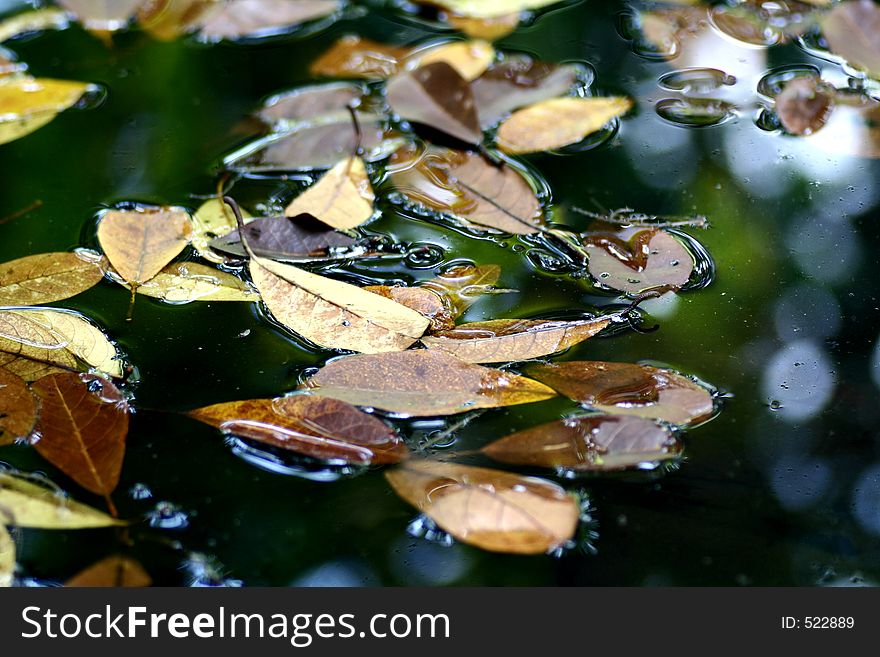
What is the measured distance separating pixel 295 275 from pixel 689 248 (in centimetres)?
56

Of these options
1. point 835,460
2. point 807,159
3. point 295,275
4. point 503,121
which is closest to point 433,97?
point 503,121

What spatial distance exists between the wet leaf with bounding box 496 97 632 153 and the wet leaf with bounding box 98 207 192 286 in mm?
551

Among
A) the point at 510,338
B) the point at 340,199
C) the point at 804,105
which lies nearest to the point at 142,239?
the point at 340,199

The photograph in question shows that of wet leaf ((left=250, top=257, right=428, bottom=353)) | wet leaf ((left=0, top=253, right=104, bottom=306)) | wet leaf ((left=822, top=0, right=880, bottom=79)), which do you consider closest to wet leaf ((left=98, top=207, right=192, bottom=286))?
wet leaf ((left=0, top=253, right=104, bottom=306))

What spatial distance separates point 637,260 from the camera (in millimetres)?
1188

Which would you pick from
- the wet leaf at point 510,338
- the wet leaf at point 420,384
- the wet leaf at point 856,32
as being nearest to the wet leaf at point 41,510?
the wet leaf at point 420,384

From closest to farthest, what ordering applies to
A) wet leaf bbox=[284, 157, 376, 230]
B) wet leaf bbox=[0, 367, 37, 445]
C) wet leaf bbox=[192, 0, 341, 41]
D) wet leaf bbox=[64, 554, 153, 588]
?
1. wet leaf bbox=[64, 554, 153, 588]
2. wet leaf bbox=[0, 367, 37, 445]
3. wet leaf bbox=[284, 157, 376, 230]
4. wet leaf bbox=[192, 0, 341, 41]

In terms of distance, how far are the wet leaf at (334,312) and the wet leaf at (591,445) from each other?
0.20 metres

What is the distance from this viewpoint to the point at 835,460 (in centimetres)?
97

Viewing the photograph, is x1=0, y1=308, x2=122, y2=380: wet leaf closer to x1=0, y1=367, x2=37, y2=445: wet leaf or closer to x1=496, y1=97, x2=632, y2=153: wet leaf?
x1=0, y1=367, x2=37, y2=445: wet leaf

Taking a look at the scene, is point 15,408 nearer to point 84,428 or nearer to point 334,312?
point 84,428

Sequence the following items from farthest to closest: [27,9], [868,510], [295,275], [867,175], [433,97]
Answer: [27,9] < [433,97] < [867,175] < [295,275] < [868,510]

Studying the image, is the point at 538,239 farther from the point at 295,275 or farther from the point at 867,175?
the point at 867,175

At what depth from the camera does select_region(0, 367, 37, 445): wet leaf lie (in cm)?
98
